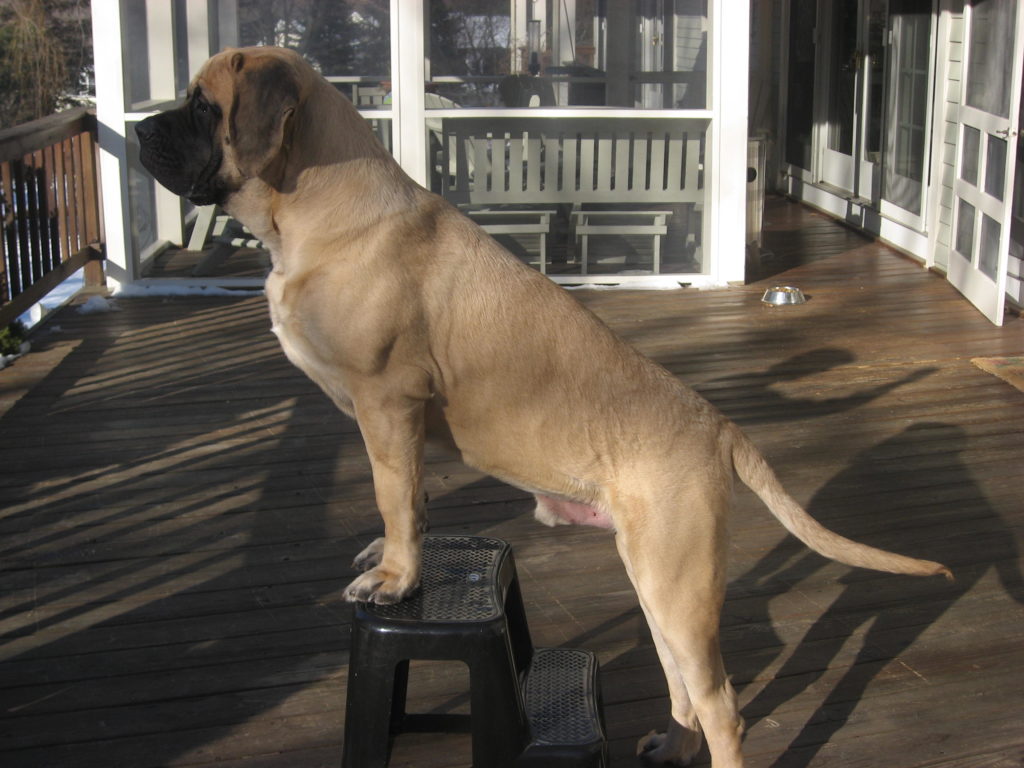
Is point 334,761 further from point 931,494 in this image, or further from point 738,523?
point 931,494

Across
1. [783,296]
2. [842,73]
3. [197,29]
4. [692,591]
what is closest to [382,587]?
[692,591]

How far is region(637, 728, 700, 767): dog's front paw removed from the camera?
115 inches

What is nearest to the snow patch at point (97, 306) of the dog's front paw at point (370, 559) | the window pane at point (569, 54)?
the window pane at point (569, 54)

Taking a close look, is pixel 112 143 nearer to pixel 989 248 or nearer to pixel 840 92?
pixel 989 248

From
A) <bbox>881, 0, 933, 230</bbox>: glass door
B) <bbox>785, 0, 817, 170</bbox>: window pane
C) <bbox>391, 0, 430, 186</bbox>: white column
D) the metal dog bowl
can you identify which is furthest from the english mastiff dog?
<bbox>785, 0, 817, 170</bbox>: window pane

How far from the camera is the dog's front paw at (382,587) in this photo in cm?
276

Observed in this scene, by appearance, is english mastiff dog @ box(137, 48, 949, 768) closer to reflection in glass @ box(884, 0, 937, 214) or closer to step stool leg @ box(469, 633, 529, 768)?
step stool leg @ box(469, 633, 529, 768)

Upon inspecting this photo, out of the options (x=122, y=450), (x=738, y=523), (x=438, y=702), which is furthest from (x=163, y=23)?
(x=438, y=702)

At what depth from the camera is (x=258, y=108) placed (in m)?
2.70

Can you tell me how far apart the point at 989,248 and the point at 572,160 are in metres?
3.04

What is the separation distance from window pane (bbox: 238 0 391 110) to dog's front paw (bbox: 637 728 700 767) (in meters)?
6.41

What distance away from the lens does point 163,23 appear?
8.59 m

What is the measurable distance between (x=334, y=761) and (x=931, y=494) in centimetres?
286

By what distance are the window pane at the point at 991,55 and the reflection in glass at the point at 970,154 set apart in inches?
7.7
